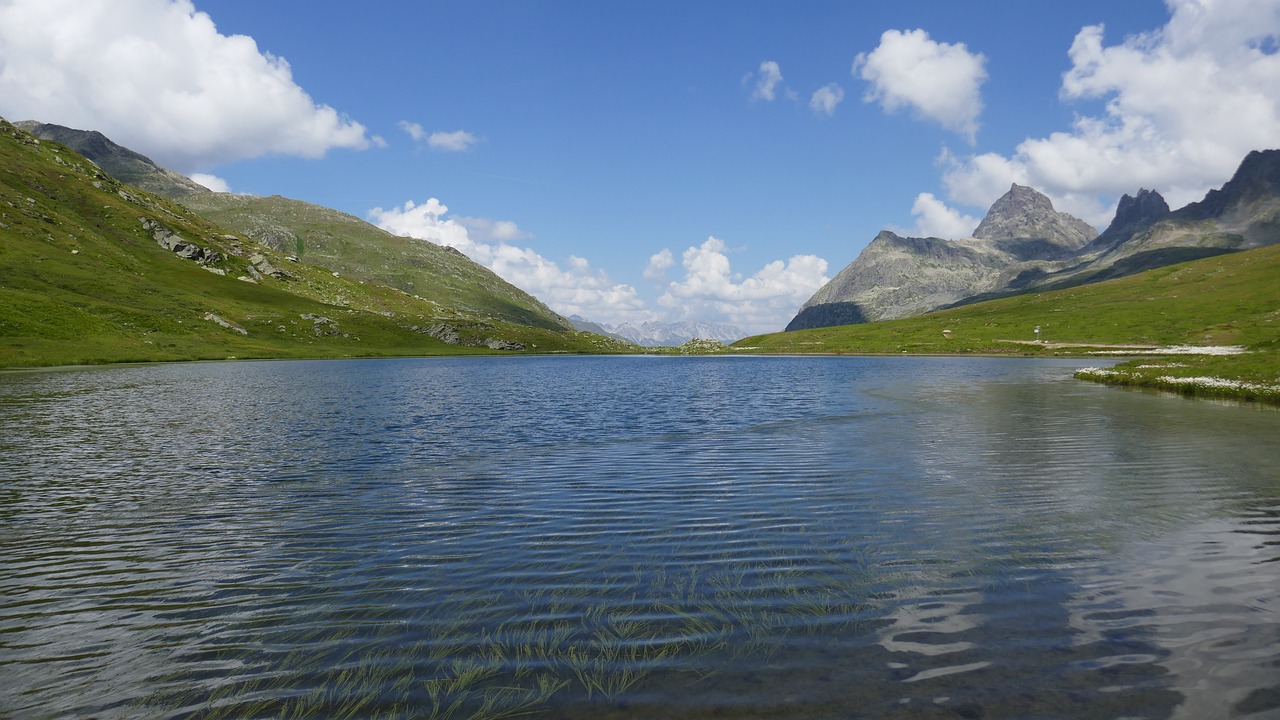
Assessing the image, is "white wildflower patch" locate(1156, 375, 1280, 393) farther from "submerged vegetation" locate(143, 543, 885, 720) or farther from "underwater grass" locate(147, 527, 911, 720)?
"underwater grass" locate(147, 527, 911, 720)

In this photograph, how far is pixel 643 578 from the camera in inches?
575

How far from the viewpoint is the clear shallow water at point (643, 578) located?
9680 mm

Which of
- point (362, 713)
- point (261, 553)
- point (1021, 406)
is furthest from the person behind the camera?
point (1021, 406)

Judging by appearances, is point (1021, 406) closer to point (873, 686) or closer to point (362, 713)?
point (873, 686)

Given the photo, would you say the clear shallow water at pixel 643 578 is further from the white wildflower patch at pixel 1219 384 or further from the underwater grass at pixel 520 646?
the white wildflower patch at pixel 1219 384

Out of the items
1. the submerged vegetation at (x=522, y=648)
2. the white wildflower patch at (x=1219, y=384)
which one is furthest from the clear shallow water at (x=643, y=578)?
the white wildflower patch at (x=1219, y=384)

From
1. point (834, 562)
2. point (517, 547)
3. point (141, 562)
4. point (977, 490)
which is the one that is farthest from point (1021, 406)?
point (141, 562)

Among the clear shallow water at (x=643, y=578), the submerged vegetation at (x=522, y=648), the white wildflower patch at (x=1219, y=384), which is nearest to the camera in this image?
the submerged vegetation at (x=522, y=648)

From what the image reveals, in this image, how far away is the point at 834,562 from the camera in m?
15.6

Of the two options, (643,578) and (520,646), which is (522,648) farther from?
(643,578)

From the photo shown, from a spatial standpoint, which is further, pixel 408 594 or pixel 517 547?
pixel 517 547

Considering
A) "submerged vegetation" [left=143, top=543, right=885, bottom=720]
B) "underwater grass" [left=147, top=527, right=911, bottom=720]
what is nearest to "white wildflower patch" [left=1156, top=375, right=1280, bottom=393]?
"submerged vegetation" [left=143, top=543, right=885, bottom=720]

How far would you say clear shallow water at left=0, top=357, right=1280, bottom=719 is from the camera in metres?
9.68

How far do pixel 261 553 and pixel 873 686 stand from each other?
15561mm
